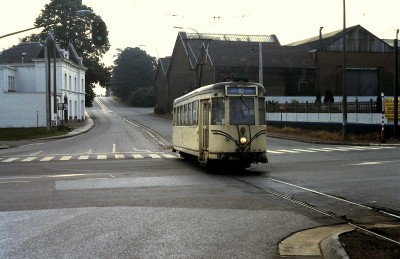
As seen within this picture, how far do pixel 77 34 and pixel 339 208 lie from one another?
89.6m

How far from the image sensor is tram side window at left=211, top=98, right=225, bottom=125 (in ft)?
58.5

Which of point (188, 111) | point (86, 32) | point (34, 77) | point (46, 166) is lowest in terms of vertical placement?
point (46, 166)

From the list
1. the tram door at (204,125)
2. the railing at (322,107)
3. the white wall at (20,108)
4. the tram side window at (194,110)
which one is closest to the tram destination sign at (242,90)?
the tram door at (204,125)

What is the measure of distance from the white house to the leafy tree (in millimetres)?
53587

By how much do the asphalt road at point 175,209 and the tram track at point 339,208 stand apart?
0.14 ft

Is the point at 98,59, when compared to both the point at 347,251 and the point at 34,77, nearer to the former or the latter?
the point at 34,77

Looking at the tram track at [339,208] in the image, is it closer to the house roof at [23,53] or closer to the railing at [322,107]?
the railing at [322,107]

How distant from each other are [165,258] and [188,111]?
15217 mm

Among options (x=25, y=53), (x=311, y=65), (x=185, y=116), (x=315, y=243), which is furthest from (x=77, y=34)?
(x=315, y=243)

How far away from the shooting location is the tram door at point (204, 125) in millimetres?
18359

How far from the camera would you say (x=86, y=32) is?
96312mm

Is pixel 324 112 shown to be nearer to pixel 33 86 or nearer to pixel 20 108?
pixel 20 108

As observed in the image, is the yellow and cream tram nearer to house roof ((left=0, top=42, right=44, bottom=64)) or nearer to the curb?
the curb

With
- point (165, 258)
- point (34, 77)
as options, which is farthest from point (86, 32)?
point (165, 258)
